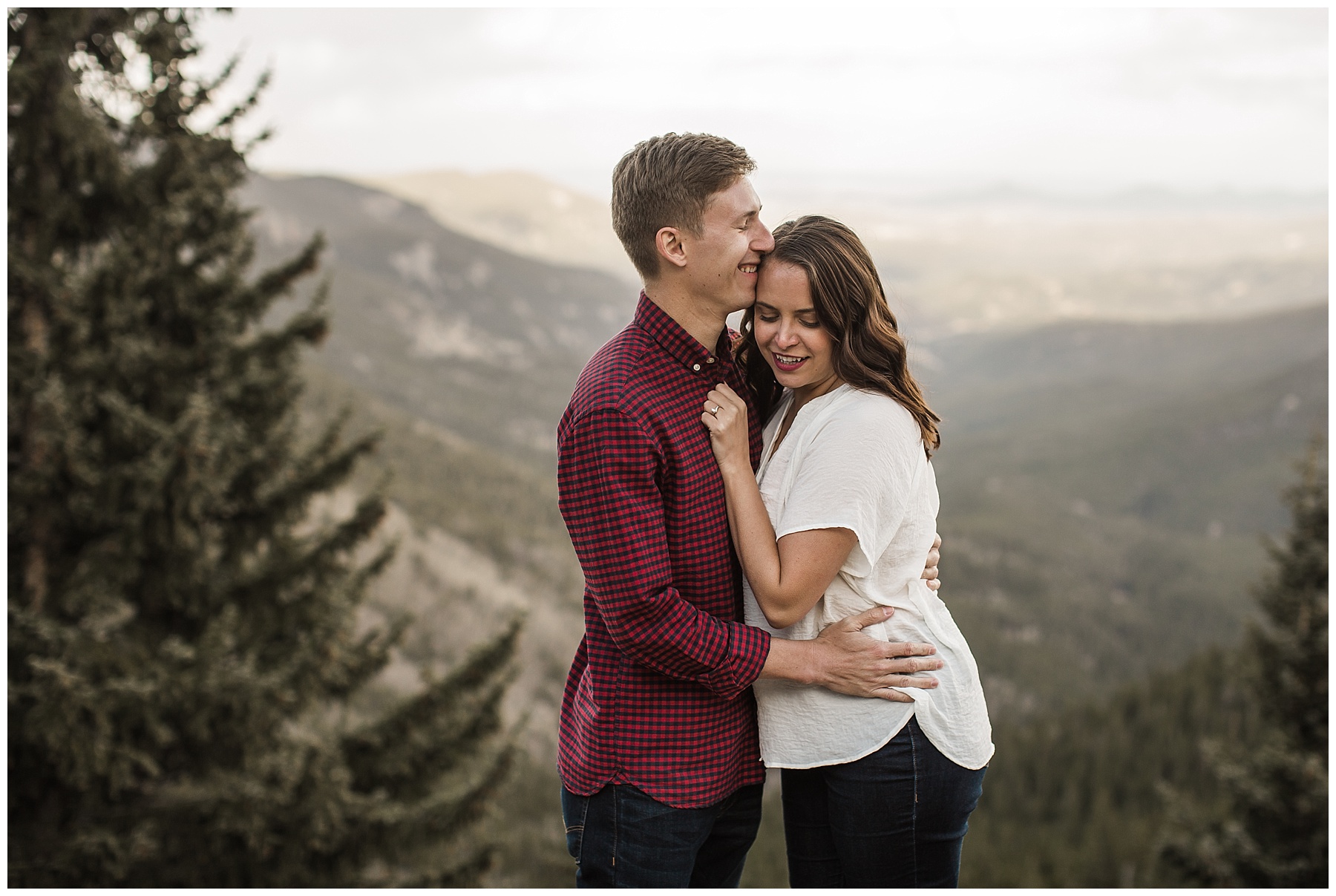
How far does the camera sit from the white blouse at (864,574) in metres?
2.86

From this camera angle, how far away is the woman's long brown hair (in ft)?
9.86

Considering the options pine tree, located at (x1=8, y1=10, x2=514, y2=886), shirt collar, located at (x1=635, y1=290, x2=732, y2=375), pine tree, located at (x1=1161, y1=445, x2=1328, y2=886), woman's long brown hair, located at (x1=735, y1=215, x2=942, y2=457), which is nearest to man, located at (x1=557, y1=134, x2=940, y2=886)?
shirt collar, located at (x1=635, y1=290, x2=732, y2=375)

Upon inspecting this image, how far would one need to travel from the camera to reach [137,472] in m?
7.75

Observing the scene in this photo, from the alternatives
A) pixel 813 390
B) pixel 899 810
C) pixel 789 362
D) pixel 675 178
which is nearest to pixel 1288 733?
pixel 899 810

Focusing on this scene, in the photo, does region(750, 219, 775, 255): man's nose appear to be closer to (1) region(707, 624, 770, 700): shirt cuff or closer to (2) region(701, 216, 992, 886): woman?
(2) region(701, 216, 992, 886): woman

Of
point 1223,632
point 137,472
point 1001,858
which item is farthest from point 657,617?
point 1223,632

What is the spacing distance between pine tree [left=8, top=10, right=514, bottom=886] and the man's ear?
564 centimetres

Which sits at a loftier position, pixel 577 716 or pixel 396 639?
pixel 577 716

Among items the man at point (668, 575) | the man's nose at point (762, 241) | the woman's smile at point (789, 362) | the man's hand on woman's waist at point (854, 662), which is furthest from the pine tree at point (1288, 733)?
the man's nose at point (762, 241)

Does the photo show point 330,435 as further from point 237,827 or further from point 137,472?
point 237,827

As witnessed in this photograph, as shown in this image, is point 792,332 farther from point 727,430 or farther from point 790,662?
point 790,662

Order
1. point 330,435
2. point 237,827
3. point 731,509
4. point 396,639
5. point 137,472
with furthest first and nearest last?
point 396,639
point 330,435
point 237,827
point 137,472
point 731,509

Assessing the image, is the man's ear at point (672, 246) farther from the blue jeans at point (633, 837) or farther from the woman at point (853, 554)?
the blue jeans at point (633, 837)

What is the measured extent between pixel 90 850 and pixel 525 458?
171526mm
